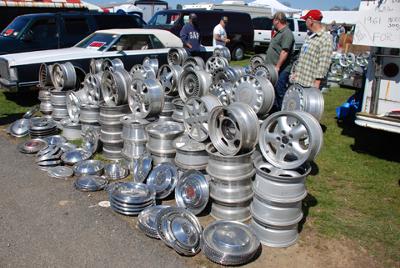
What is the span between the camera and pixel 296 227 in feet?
13.5

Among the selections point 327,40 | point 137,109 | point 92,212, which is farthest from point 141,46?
point 92,212

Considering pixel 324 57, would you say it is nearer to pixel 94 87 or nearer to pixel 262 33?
pixel 94 87

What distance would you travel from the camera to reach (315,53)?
20.7 ft

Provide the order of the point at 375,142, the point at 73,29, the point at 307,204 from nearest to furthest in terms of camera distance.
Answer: the point at 307,204 → the point at 375,142 → the point at 73,29

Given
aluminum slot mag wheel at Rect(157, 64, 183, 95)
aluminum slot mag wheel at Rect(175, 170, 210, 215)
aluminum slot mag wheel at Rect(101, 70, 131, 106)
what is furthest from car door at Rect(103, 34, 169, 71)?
aluminum slot mag wheel at Rect(175, 170, 210, 215)

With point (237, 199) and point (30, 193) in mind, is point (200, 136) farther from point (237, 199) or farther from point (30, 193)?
point (30, 193)

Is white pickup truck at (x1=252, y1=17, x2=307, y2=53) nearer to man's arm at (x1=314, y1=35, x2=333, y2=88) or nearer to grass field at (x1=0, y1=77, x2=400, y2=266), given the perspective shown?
grass field at (x1=0, y1=77, x2=400, y2=266)

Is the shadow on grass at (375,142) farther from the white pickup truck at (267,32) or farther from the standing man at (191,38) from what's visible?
the white pickup truck at (267,32)

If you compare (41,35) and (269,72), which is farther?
(41,35)

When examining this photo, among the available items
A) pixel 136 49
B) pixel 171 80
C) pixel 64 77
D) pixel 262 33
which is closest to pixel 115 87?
pixel 171 80

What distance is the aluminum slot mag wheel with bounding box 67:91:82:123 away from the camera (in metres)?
7.39

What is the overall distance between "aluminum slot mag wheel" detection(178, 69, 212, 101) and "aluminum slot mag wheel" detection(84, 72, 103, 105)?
5.27 feet

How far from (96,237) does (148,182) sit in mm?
1135

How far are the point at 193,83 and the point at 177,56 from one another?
320cm
